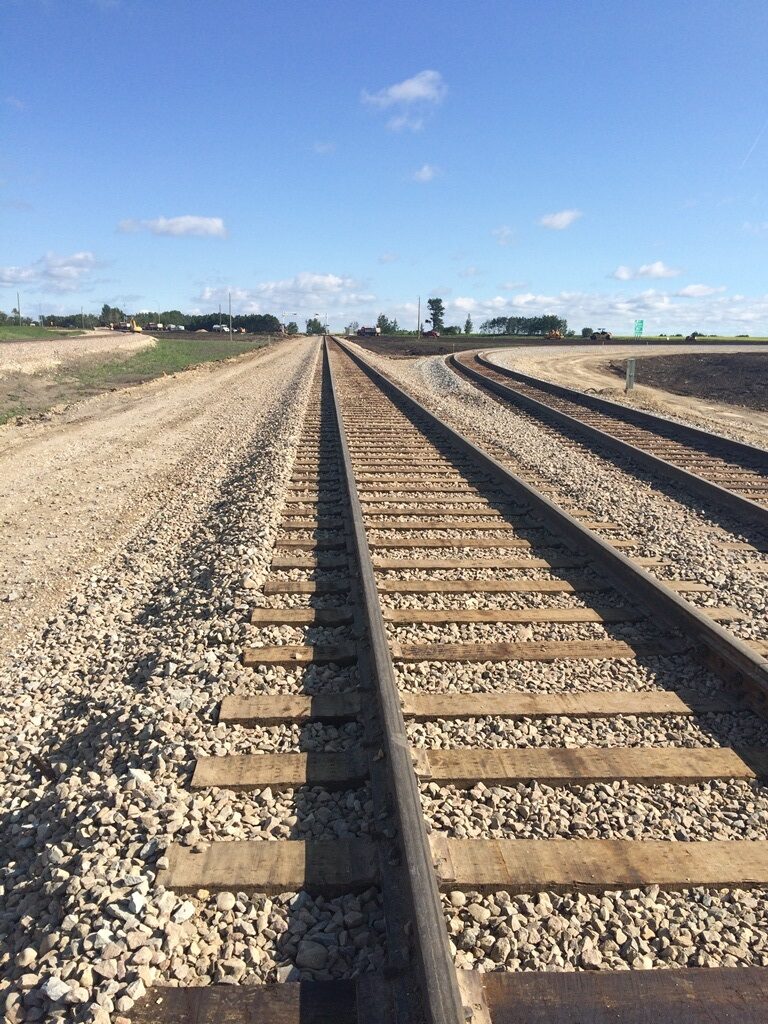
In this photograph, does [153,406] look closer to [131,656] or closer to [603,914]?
[131,656]

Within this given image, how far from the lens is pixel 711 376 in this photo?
99.6 ft

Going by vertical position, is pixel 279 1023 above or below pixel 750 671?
below

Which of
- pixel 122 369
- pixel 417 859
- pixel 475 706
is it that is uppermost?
pixel 122 369

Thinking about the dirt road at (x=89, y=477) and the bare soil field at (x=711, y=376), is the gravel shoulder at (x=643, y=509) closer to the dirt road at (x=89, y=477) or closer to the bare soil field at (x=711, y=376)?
the dirt road at (x=89, y=477)

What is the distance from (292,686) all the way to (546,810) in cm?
160

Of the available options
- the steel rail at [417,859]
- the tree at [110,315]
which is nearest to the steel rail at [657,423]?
the steel rail at [417,859]

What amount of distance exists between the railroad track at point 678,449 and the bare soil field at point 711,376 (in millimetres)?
7799

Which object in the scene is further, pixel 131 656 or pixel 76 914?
pixel 131 656

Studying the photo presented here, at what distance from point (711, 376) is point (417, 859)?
32.0m

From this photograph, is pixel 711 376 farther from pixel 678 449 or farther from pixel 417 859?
pixel 417 859

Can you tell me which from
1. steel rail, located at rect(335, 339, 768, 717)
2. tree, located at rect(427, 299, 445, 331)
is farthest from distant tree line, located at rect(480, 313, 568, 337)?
steel rail, located at rect(335, 339, 768, 717)

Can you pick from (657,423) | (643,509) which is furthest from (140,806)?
(657,423)

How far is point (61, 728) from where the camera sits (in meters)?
3.98

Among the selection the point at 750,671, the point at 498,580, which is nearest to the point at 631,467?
the point at 498,580
